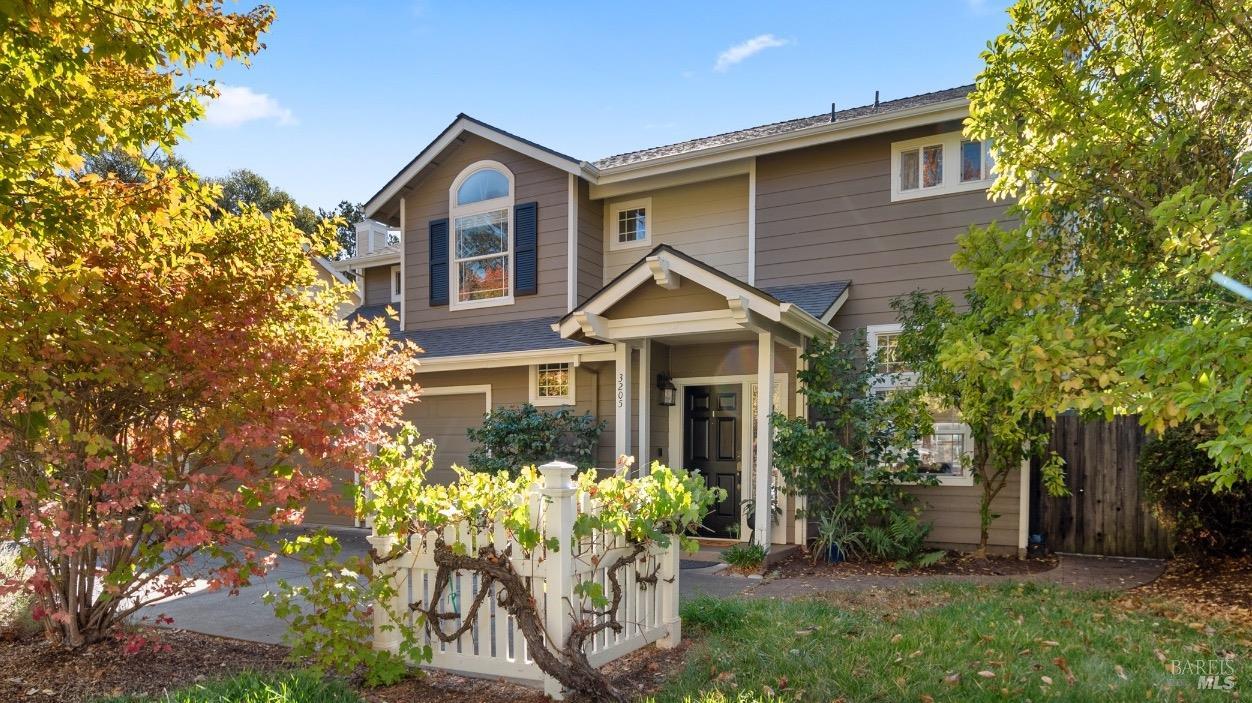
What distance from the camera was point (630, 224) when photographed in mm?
11469

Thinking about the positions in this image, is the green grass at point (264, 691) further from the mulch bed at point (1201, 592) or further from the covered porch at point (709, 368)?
the mulch bed at point (1201, 592)

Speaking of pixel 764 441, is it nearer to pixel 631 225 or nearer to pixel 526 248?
pixel 631 225

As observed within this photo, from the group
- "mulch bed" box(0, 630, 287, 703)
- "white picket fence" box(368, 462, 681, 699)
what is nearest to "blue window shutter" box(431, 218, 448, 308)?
"mulch bed" box(0, 630, 287, 703)

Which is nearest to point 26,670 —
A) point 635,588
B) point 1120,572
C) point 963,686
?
point 635,588

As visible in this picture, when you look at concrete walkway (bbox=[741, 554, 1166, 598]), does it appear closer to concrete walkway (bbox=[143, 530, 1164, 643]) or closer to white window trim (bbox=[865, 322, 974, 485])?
concrete walkway (bbox=[143, 530, 1164, 643])

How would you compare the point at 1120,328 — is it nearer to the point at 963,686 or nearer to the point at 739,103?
the point at 963,686

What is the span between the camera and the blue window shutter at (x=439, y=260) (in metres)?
12.2

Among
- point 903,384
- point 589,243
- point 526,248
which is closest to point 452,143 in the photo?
point 526,248

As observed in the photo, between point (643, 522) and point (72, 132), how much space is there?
3.74m

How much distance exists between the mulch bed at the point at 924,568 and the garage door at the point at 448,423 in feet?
16.8

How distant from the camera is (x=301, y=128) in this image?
9836 mm

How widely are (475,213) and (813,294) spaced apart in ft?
17.1

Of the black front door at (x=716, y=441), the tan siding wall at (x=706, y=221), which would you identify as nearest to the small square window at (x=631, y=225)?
the tan siding wall at (x=706, y=221)

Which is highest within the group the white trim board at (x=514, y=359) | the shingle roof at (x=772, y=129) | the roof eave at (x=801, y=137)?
the shingle roof at (x=772, y=129)
